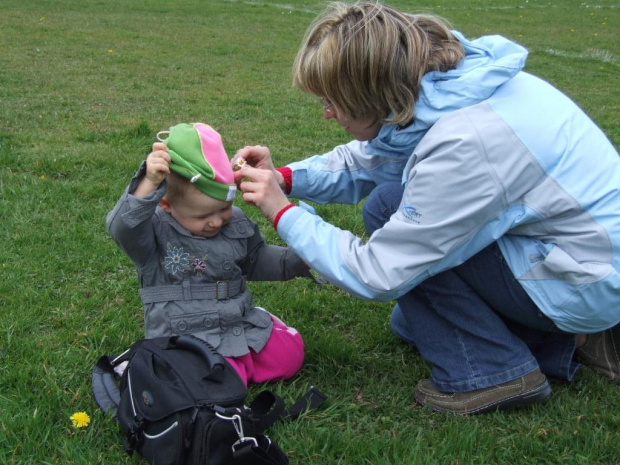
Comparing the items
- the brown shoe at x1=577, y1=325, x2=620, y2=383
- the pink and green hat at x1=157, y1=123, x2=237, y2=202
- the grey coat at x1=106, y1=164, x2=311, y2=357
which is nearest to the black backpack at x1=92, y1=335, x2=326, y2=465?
the grey coat at x1=106, y1=164, x2=311, y2=357

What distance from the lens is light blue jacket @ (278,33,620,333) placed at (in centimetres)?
A: 212

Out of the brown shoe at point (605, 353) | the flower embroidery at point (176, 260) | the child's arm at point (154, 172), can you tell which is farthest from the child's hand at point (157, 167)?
the brown shoe at point (605, 353)

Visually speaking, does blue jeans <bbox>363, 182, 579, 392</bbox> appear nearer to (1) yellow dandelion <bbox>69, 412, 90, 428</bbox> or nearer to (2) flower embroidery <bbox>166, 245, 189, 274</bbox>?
(2) flower embroidery <bbox>166, 245, 189, 274</bbox>

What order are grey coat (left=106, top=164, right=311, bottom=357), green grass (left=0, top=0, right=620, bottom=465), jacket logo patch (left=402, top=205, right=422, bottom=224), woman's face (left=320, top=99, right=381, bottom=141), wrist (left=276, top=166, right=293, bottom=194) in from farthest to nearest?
1. wrist (left=276, top=166, right=293, bottom=194)
2. grey coat (left=106, top=164, right=311, bottom=357)
3. woman's face (left=320, top=99, right=381, bottom=141)
4. green grass (left=0, top=0, right=620, bottom=465)
5. jacket logo patch (left=402, top=205, right=422, bottom=224)

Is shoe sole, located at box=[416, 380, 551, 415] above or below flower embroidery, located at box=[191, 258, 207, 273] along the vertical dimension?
below

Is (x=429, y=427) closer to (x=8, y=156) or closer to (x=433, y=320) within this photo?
(x=433, y=320)

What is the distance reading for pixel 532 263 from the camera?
2326 millimetres

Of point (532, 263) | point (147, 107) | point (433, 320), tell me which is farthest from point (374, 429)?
point (147, 107)

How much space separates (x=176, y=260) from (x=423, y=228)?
0.91 meters

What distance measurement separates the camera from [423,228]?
Answer: 7.04 ft

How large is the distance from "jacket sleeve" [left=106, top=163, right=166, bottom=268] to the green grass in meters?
0.57

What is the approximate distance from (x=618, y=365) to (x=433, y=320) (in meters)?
0.75

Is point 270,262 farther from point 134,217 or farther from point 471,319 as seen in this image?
point 471,319

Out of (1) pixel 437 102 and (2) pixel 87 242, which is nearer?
(1) pixel 437 102
